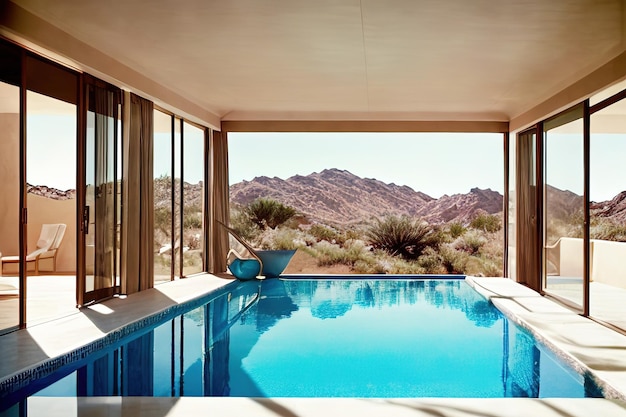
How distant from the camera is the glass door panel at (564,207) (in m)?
6.29

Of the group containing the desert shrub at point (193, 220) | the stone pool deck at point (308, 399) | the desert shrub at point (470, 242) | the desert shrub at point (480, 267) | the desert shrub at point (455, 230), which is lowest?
the desert shrub at point (480, 267)

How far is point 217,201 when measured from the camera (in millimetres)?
9359

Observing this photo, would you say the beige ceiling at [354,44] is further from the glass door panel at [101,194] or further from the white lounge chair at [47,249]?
the white lounge chair at [47,249]

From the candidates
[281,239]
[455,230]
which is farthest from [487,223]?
[281,239]

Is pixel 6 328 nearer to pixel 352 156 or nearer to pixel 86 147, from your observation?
pixel 86 147

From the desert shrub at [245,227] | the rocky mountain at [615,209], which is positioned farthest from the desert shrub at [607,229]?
the desert shrub at [245,227]

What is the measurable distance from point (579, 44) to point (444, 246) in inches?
346

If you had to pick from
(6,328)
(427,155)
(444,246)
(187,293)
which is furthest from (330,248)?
(6,328)

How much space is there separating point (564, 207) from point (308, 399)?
4.96m

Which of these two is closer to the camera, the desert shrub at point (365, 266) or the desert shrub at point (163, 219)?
the desert shrub at point (163, 219)

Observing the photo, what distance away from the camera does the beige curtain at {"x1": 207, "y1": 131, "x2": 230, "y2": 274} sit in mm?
9312

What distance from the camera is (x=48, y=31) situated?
15.3 ft

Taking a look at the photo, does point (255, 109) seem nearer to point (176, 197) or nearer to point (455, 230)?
point (176, 197)

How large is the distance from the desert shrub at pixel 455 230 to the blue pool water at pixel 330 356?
22.7 feet
